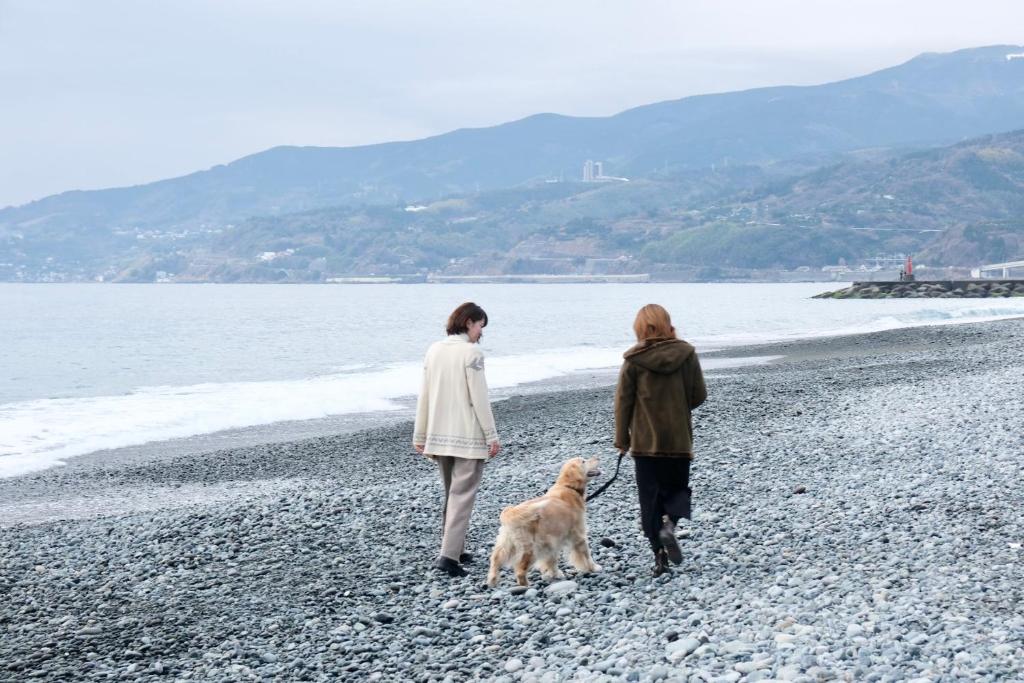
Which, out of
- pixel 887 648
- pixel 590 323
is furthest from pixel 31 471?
pixel 590 323

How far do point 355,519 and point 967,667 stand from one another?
6.66 metres

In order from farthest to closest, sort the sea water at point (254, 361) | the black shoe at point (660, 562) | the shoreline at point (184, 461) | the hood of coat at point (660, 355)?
the sea water at point (254, 361) → the shoreline at point (184, 461) → the black shoe at point (660, 562) → the hood of coat at point (660, 355)

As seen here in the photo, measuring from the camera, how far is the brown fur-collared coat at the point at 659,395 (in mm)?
7492

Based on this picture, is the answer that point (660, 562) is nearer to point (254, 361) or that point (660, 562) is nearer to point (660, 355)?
point (660, 355)

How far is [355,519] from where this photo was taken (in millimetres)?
10852

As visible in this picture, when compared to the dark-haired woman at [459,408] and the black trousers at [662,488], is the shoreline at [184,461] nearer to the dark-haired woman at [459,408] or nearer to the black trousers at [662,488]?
the dark-haired woman at [459,408]

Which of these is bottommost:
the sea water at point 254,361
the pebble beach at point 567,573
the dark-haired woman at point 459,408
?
the sea water at point 254,361

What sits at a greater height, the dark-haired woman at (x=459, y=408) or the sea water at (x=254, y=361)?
the dark-haired woman at (x=459, y=408)

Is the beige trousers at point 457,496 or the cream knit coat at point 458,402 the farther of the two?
the beige trousers at point 457,496

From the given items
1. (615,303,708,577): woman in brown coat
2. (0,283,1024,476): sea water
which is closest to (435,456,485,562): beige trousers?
(615,303,708,577): woman in brown coat

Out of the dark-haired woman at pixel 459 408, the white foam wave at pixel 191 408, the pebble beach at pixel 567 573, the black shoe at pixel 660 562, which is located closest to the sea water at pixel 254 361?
the white foam wave at pixel 191 408

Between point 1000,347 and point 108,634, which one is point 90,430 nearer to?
point 108,634

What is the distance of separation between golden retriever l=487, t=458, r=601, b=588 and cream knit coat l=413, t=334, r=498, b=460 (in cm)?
65

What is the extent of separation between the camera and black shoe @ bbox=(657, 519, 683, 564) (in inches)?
302
